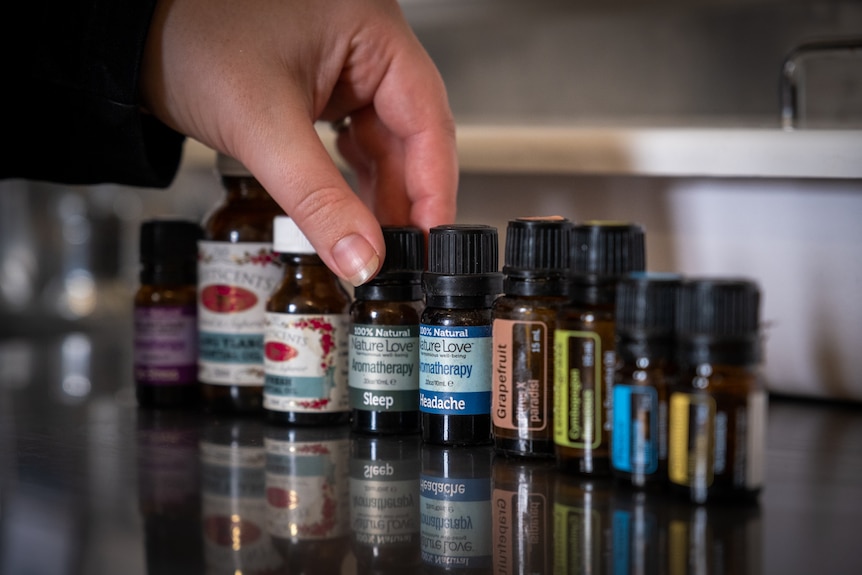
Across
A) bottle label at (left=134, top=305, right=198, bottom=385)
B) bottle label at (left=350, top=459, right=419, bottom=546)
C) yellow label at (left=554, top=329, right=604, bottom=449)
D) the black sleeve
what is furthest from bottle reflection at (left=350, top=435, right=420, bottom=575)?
the black sleeve

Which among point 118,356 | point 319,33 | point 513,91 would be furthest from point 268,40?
point 513,91

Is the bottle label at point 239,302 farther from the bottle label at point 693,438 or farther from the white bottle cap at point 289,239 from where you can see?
the bottle label at point 693,438

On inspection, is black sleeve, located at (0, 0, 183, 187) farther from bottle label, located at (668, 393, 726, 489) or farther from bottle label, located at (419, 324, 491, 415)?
bottle label, located at (668, 393, 726, 489)

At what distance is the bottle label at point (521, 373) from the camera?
774 millimetres

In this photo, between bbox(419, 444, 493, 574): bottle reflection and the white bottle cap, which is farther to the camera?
the white bottle cap

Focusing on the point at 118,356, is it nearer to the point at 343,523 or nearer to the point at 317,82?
the point at 317,82

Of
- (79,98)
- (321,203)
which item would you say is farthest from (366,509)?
(79,98)

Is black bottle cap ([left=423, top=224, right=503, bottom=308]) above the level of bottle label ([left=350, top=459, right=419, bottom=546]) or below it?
above

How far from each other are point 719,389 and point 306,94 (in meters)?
0.43

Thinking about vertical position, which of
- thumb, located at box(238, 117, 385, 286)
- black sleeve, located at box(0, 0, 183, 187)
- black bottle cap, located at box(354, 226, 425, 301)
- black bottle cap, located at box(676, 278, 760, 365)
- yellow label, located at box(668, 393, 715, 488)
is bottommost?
yellow label, located at box(668, 393, 715, 488)

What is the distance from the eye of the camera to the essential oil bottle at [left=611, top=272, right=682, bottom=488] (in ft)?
2.22

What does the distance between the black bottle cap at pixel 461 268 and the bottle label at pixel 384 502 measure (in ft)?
0.43

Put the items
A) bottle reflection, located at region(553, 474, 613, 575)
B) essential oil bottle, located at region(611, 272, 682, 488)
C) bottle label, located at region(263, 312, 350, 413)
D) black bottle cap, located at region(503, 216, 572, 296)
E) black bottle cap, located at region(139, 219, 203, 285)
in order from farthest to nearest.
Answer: black bottle cap, located at region(139, 219, 203, 285)
bottle label, located at region(263, 312, 350, 413)
black bottle cap, located at region(503, 216, 572, 296)
essential oil bottle, located at region(611, 272, 682, 488)
bottle reflection, located at region(553, 474, 613, 575)

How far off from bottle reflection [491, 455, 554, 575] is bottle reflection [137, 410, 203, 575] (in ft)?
0.57
